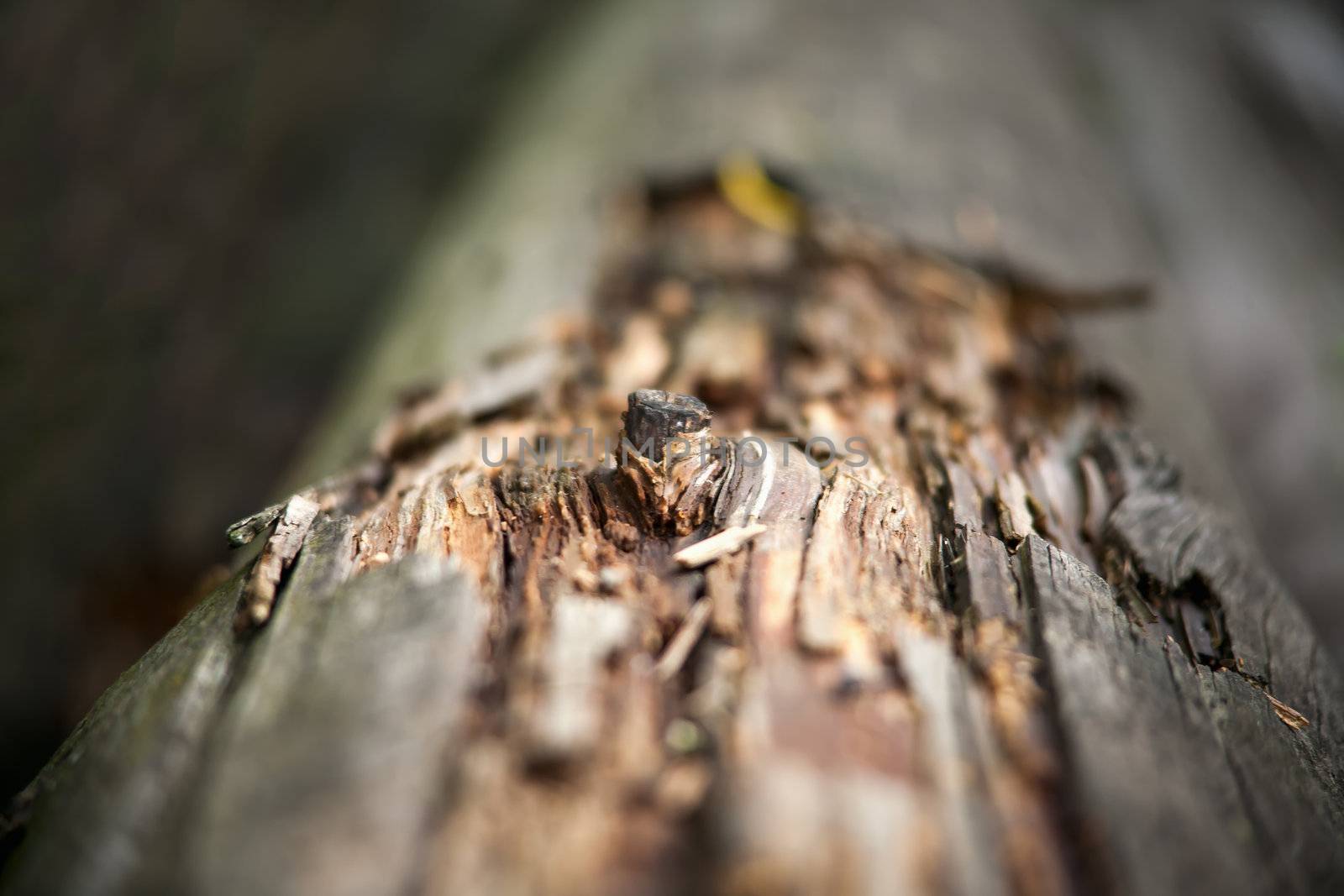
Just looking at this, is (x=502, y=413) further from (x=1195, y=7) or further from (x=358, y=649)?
(x=1195, y=7)

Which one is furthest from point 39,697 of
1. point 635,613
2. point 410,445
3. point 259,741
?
point 635,613

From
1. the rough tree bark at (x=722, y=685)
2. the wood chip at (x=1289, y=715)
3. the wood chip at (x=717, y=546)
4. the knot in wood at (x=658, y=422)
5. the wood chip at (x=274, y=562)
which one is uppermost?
the knot in wood at (x=658, y=422)

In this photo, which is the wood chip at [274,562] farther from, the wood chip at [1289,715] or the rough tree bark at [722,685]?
the wood chip at [1289,715]

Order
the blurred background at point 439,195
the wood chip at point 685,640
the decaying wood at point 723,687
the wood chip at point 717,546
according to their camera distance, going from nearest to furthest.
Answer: the decaying wood at point 723,687 → the wood chip at point 685,640 → the wood chip at point 717,546 → the blurred background at point 439,195

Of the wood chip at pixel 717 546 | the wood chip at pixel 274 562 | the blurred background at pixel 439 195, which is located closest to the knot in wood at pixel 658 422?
the wood chip at pixel 717 546

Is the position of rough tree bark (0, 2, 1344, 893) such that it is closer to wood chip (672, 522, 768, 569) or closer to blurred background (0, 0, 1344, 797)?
wood chip (672, 522, 768, 569)

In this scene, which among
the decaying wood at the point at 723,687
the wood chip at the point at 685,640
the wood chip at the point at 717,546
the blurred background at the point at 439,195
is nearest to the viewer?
the decaying wood at the point at 723,687

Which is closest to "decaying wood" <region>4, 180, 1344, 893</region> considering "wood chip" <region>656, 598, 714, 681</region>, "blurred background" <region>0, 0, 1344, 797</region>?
"wood chip" <region>656, 598, 714, 681</region>
